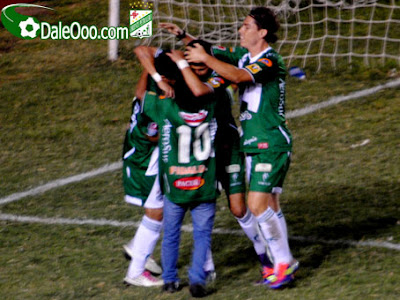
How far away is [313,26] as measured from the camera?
11875 millimetres

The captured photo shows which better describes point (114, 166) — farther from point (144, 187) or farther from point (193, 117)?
point (193, 117)

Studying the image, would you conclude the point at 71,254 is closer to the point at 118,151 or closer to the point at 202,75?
the point at 202,75

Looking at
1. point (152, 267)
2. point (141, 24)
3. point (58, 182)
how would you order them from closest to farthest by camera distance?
1. point (152, 267)
2. point (58, 182)
3. point (141, 24)

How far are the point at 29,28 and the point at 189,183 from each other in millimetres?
9249

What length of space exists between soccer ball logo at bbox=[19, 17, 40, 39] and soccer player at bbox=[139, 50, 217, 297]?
8.79m

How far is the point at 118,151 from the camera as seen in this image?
9.05 m

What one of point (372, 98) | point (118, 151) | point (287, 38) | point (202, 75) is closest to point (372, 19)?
point (287, 38)

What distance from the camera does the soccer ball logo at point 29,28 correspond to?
1371 centimetres

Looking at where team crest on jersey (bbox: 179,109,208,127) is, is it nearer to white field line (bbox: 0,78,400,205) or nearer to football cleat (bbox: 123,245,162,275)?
football cleat (bbox: 123,245,162,275)

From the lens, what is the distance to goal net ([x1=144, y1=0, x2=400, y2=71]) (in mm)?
11062

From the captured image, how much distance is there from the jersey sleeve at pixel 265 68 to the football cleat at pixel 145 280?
143 cm

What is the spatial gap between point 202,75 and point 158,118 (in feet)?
1.21

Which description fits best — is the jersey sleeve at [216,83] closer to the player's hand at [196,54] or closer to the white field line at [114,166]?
the player's hand at [196,54]

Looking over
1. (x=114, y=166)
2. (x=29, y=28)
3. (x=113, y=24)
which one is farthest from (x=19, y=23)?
(x=114, y=166)
